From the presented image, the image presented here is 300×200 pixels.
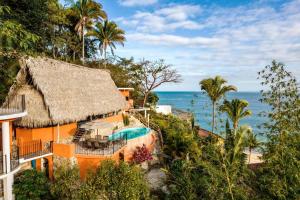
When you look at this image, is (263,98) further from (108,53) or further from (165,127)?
(108,53)

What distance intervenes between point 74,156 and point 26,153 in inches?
97.2

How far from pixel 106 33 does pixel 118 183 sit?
92.5ft

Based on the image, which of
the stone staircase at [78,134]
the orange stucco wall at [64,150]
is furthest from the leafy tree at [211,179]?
the stone staircase at [78,134]

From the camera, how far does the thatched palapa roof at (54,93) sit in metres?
14.6

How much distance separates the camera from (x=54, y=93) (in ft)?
51.5

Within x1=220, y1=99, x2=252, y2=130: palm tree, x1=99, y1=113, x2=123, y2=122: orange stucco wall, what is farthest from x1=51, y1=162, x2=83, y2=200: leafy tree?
x1=220, y1=99, x2=252, y2=130: palm tree

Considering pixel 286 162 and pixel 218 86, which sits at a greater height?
pixel 218 86

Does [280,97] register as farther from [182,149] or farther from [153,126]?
[153,126]

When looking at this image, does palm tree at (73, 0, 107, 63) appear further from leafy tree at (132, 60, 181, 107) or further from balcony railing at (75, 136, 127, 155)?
balcony railing at (75, 136, 127, 155)

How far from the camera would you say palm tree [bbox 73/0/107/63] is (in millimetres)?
32312

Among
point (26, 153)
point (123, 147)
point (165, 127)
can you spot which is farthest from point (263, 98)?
point (165, 127)

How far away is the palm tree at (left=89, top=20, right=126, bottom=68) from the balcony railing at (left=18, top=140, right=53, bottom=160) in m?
24.4

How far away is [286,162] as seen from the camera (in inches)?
387

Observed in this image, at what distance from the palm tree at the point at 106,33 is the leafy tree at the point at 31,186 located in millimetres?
26498
